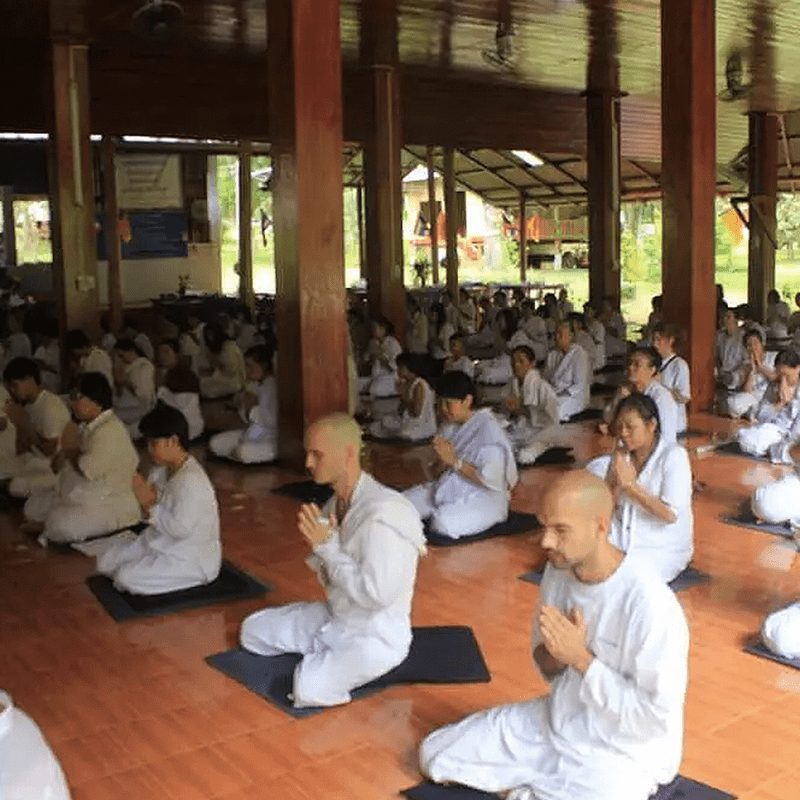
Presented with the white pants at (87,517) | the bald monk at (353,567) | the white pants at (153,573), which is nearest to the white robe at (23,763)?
the bald monk at (353,567)

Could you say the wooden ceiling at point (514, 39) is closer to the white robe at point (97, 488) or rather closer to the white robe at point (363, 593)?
the white robe at point (97, 488)

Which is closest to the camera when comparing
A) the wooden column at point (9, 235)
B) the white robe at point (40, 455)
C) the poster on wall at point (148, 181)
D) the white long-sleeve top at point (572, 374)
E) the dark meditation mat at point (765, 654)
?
the dark meditation mat at point (765, 654)

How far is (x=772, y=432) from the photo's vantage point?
9.45 meters

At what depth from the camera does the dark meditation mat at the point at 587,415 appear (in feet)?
38.5

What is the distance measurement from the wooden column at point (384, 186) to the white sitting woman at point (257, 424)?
499cm

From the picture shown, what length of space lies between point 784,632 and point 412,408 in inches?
230

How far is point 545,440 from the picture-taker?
1002 cm

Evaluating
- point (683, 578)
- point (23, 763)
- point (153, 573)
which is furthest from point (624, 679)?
point (153, 573)

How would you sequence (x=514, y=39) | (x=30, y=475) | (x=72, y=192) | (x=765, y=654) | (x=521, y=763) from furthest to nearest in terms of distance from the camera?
(x=514, y=39), (x=72, y=192), (x=30, y=475), (x=765, y=654), (x=521, y=763)

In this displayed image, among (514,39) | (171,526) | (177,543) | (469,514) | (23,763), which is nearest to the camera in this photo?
(23,763)

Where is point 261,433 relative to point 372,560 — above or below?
below

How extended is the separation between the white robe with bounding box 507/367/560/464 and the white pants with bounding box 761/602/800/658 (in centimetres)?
448

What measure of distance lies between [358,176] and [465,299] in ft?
22.8

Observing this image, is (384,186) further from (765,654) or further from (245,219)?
(765,654)
